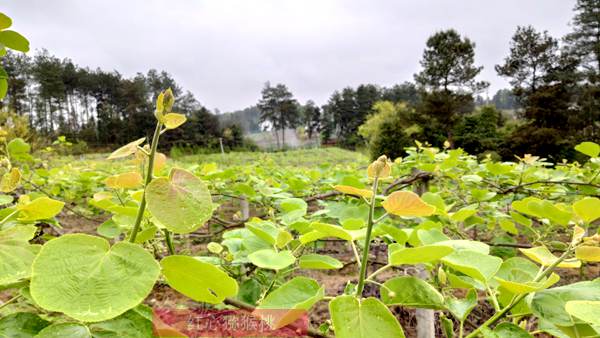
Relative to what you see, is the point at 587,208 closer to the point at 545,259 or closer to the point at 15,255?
the point at 545,259

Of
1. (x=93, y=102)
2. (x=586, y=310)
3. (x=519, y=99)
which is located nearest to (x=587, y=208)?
(x=586, y=310)

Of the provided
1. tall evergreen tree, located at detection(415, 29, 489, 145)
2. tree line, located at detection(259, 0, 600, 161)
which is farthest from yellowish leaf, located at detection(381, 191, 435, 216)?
tall evergreen tree, located at detection(415, 29, 489, 145)

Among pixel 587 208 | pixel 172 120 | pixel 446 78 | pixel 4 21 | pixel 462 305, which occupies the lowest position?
pixel 462 305

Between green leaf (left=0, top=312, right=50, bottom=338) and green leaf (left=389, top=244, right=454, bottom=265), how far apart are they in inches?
11.4

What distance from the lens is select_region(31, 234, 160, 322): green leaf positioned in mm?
192

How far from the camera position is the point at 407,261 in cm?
29

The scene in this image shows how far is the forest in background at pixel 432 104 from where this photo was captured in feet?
49.3

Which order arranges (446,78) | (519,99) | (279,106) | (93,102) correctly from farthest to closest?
1. (279,106)
2. (93,102)
3. (446,78)
4. (519,99)

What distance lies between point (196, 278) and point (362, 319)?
0.13 meters

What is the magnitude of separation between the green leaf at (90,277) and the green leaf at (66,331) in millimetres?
58

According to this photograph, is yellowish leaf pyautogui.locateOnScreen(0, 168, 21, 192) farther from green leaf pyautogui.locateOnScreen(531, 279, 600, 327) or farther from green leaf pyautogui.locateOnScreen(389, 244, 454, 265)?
green leaf pyautogui.locateOnScreen(531, 279, 600, 327)

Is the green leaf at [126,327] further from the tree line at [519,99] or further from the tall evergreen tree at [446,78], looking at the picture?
the tall evergreen tree at [446,78]

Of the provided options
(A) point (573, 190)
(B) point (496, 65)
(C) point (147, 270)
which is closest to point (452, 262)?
(C) point (147, 270)

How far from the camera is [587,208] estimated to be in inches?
14.7
